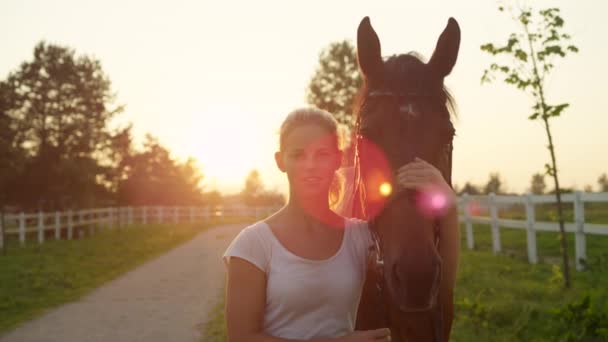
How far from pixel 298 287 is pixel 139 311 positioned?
6508 mm

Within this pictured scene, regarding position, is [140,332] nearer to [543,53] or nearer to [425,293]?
[425,293]

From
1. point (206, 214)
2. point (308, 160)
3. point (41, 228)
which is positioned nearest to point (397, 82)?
point (308, 160)

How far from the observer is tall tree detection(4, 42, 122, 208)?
24469 millimetres

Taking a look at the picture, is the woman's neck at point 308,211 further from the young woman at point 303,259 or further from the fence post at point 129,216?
the fence post at point 129,216

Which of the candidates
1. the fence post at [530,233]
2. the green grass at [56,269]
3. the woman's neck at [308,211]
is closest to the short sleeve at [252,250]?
the woman's neck at [308,211]

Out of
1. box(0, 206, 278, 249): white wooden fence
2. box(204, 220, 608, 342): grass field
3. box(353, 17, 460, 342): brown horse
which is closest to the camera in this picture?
box(353, 17, 460, 342): brown horse

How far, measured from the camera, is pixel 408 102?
7.53ft

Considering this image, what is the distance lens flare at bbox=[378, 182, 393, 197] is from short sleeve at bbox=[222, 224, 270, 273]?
51 cm

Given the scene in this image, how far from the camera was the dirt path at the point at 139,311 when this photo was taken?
21.7 feet

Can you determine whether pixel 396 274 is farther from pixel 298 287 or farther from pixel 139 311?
pixel 139 311

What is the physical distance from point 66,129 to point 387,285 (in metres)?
25.6

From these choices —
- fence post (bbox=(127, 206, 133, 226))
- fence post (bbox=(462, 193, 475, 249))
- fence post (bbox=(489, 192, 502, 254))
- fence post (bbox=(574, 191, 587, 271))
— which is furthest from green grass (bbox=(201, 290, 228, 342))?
fence post (bbox=(127, 206, 133, 226))

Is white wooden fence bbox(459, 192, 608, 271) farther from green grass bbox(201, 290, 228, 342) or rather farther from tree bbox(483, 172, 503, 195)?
tree bbox(483, 172, 503, 195)

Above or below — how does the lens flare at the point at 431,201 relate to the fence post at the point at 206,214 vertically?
above
